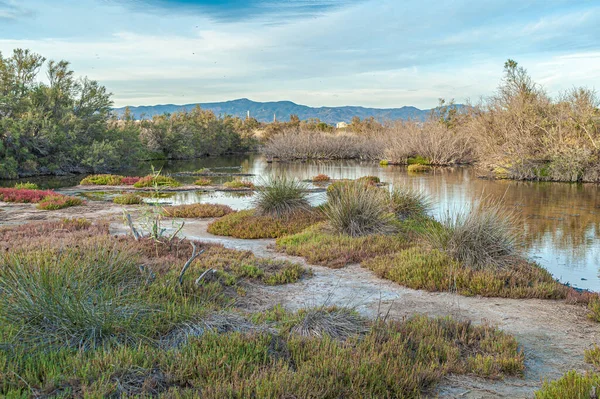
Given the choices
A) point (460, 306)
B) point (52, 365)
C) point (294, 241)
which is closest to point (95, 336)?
point (52, 365)

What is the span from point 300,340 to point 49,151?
37.4 m

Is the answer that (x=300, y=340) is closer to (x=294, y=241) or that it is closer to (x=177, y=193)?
(x=294, y=241)

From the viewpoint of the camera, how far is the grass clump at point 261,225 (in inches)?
492

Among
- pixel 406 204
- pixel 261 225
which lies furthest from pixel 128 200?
pixel 406 204

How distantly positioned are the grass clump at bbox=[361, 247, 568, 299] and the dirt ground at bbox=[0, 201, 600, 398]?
0.19 meters

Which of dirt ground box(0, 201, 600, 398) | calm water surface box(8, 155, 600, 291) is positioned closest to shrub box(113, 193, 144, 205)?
calm water surface box(8, 155, 600, 291)

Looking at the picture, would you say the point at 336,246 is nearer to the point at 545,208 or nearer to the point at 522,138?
the point at 545,208

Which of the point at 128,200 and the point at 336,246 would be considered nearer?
the point at 336,246

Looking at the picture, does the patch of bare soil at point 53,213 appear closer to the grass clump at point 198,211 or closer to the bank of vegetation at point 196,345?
the grass clump at point 198,211

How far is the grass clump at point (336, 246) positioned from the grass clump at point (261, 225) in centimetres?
121

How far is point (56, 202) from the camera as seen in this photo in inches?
648

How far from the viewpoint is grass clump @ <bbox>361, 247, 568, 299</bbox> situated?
24.6ft

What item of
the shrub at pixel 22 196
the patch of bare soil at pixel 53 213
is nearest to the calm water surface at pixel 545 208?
the patch of bare soil at pixel 53 213

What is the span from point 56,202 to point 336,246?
11.4 meters
